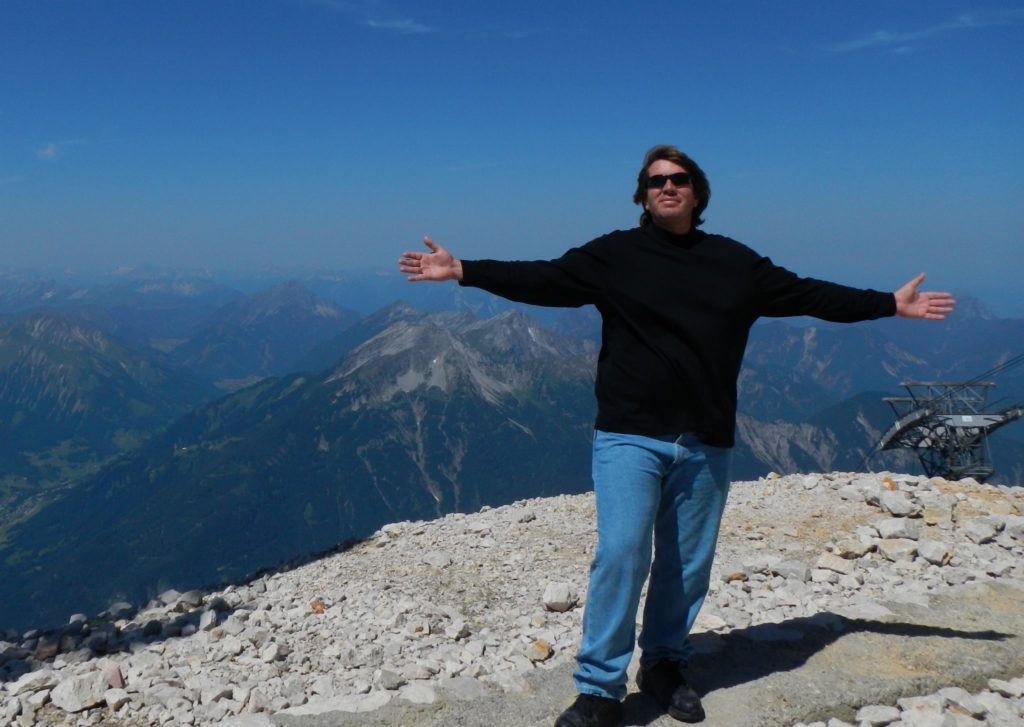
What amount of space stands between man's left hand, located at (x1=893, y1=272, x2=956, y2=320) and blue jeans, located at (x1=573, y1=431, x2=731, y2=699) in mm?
1933

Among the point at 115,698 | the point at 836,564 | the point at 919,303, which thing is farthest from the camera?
the point at 836,564

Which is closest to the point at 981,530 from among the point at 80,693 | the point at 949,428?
the point at 80,693

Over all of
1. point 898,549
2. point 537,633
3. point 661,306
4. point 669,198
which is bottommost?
point 537,633

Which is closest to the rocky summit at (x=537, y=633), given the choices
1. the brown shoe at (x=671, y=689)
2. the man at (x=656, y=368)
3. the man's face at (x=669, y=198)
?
the brown shoe at (x=671, y=689)

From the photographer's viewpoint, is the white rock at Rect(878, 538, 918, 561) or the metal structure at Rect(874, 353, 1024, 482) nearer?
the white rock at Rect(878, 538, 918, 561)

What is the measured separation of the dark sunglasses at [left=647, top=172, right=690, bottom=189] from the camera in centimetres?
520

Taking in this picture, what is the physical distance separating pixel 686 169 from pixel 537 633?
490cm

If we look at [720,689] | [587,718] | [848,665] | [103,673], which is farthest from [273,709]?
[848,665]

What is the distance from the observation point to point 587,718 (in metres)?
5.24

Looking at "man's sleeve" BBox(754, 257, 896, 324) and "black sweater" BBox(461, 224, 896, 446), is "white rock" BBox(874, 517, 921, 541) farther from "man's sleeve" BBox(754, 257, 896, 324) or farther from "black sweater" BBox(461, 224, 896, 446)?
"black sweater" BBox(461, 224, 896, 446)

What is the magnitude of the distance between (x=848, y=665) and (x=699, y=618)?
1568 mm

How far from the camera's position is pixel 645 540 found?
16.7 ft

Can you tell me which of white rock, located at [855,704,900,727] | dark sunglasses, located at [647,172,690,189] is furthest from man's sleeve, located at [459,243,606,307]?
white rock, located at [855,704,900,727]

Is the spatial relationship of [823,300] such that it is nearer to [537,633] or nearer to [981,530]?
[537,633]
